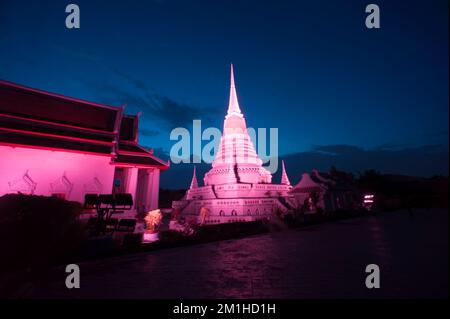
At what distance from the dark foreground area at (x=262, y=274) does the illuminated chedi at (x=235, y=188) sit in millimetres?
18822

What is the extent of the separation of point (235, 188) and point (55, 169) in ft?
67.5

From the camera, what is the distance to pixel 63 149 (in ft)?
45.9

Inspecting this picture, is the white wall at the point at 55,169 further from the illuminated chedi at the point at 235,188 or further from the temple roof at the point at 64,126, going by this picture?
the illuminated chedi at the point at 235,188

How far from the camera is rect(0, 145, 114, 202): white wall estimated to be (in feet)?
43.4

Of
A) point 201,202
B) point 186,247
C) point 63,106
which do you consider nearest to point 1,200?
point 186,247

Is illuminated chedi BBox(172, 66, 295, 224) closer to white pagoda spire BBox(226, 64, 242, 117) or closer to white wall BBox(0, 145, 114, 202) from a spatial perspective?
white pagoda spire BBox(226, 64, 242, 117)

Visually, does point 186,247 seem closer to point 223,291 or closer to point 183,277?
point 183,277

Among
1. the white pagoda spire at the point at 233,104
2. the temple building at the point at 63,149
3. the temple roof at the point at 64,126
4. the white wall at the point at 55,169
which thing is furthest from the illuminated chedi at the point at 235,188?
the white wall at the point at 55,169

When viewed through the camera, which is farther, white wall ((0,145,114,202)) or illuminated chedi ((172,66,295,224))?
illuminated chedi ((172,66,295,224))

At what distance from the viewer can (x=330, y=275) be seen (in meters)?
5.21

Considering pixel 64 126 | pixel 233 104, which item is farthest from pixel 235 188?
pixel 64 126

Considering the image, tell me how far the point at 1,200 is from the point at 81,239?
2.11 meters

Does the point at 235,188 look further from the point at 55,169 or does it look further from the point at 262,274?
the point at 262,274

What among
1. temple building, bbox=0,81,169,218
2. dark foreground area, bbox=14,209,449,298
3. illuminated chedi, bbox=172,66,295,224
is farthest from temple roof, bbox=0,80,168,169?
illuminated chedi, bbox=172,66,295,224
